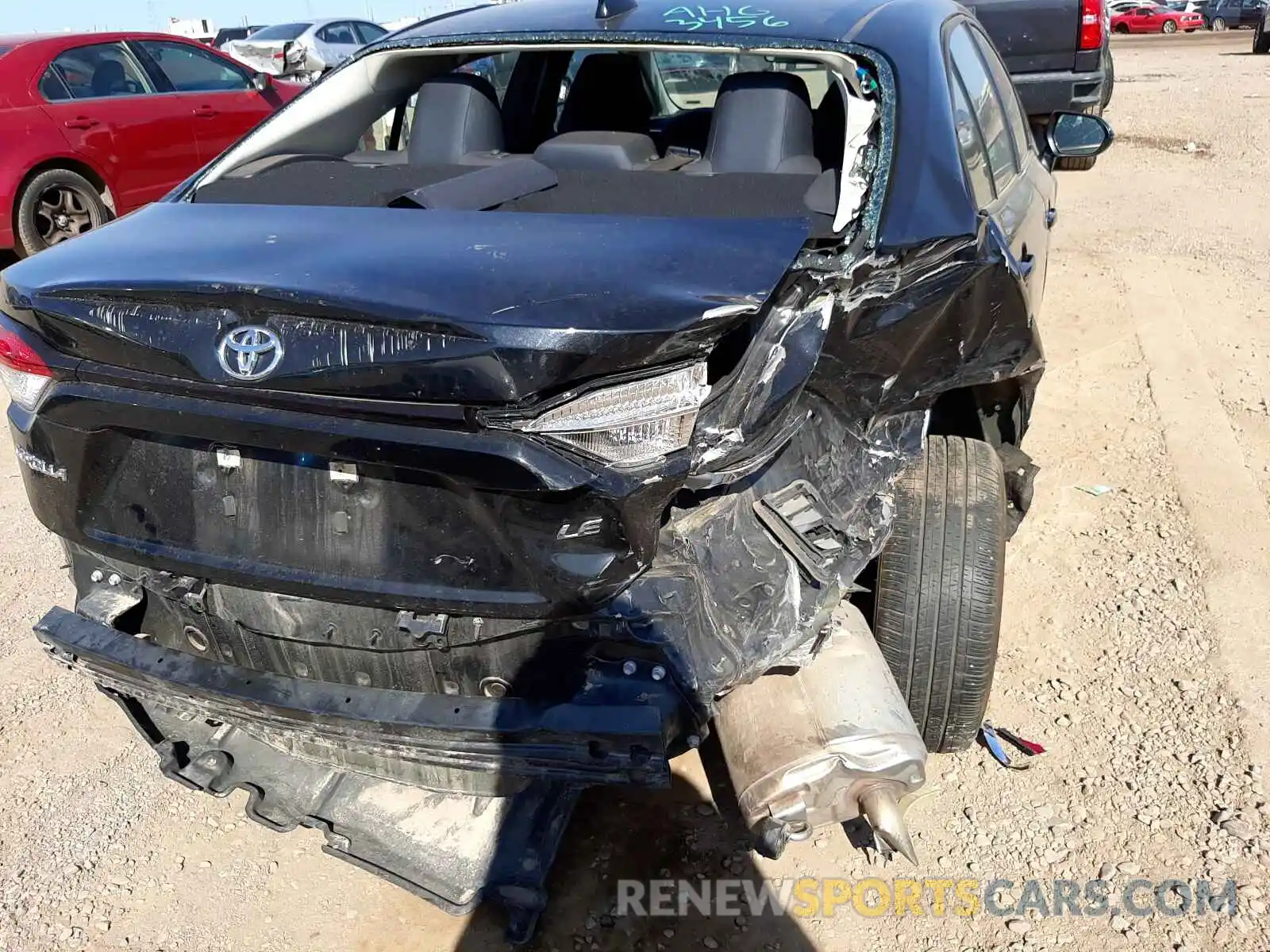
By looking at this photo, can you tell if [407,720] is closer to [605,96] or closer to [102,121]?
[605,96]

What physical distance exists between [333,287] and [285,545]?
0.51 m

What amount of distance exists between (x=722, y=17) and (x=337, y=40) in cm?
1488

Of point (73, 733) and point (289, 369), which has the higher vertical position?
point (289, 369)

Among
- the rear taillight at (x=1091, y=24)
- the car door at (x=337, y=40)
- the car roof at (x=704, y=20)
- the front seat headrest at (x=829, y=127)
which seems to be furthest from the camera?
the car door at (x=337, y=40)

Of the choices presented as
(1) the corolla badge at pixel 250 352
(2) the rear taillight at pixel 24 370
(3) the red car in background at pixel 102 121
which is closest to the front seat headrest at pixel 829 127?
(1) the corolla badge at pixel 250 352

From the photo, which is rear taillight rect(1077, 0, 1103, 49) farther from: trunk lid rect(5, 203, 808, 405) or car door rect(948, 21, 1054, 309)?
trunk lid rect(5, 203, 808, 405)

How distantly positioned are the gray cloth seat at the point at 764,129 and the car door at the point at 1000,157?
369mm

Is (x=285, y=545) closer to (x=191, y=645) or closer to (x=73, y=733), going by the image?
(x=191, y=645)

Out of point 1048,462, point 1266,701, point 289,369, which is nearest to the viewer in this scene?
Result: point 289,369

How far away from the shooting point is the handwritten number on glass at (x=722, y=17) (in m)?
2.47

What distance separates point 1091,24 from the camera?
23.9ft

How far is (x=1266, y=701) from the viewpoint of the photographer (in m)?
2.83

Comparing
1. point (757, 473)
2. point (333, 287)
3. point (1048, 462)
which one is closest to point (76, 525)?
point (333, 287)

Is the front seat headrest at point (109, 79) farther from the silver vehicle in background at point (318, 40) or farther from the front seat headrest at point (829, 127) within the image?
the front seat headrest at point (829, 127)
